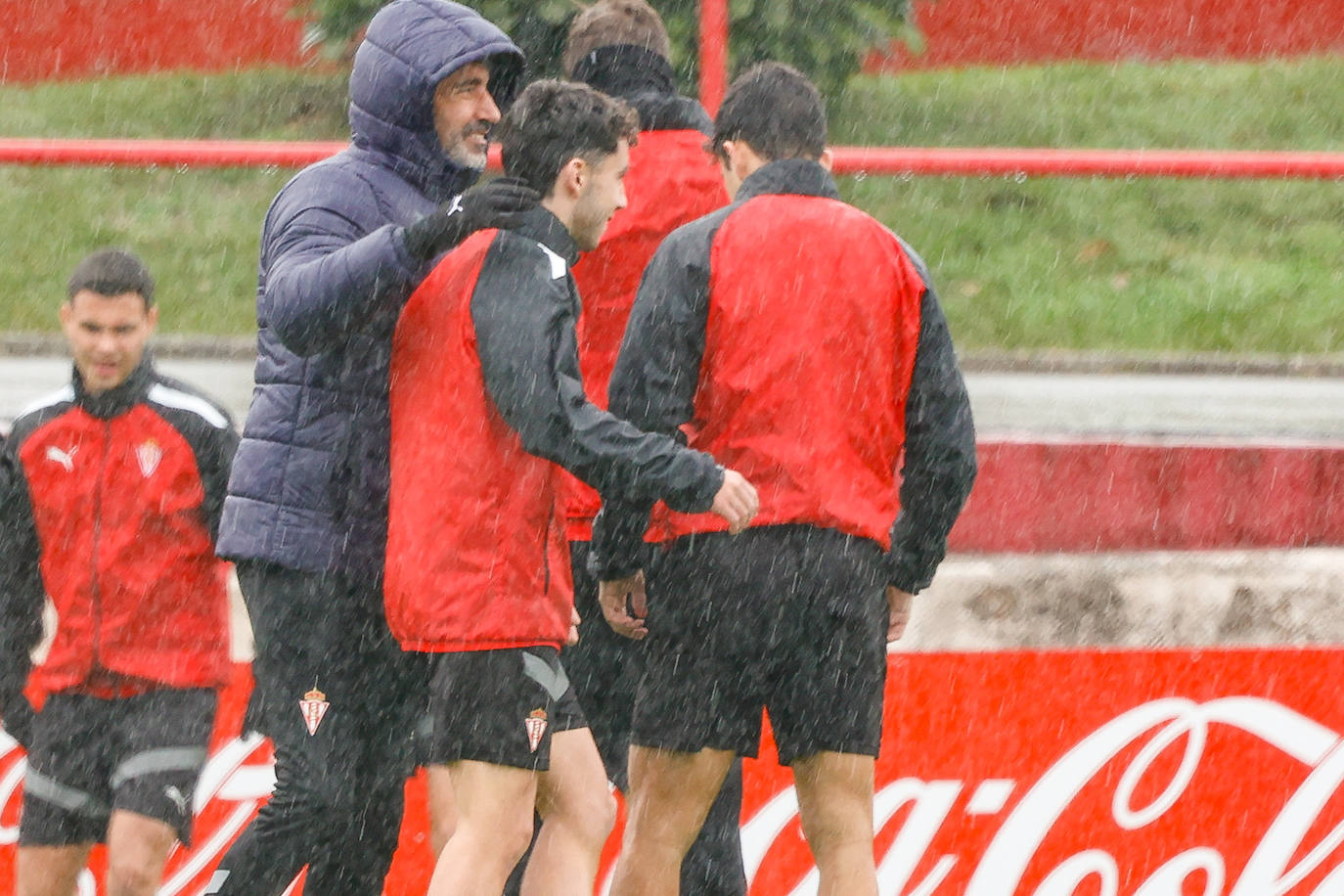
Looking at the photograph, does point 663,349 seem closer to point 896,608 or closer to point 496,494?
point 496,494

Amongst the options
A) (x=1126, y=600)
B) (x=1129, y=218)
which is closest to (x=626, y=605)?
(x=1126, y=600)

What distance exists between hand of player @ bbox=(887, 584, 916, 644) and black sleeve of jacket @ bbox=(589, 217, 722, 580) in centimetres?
56

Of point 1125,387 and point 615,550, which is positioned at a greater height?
point 615,550

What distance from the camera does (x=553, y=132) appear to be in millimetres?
3584

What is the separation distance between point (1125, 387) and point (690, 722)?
868 centimetres

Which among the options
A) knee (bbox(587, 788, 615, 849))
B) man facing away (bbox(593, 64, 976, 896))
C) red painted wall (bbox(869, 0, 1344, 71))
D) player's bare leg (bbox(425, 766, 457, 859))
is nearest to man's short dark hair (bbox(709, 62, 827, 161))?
man facing away (bbox(593, 64, 976, 896))

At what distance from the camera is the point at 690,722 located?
376 cm

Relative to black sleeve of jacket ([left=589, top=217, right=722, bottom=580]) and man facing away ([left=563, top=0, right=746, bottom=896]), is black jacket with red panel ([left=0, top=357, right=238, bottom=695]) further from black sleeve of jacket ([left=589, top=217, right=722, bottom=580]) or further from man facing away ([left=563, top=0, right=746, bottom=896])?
black sleeve of jacket ([left=589, top=217, right=722, bottom=580])

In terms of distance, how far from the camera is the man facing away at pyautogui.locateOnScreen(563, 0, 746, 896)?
4199 millimetres

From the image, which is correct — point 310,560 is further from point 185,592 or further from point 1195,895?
point 1195,895

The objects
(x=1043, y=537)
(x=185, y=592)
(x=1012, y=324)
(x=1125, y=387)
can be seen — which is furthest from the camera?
(x=1012, y=324)

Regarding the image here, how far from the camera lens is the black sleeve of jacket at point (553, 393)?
132 inches

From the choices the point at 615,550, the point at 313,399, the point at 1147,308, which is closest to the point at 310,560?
the point at 313,399

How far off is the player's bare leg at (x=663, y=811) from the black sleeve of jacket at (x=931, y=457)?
1.80ft
